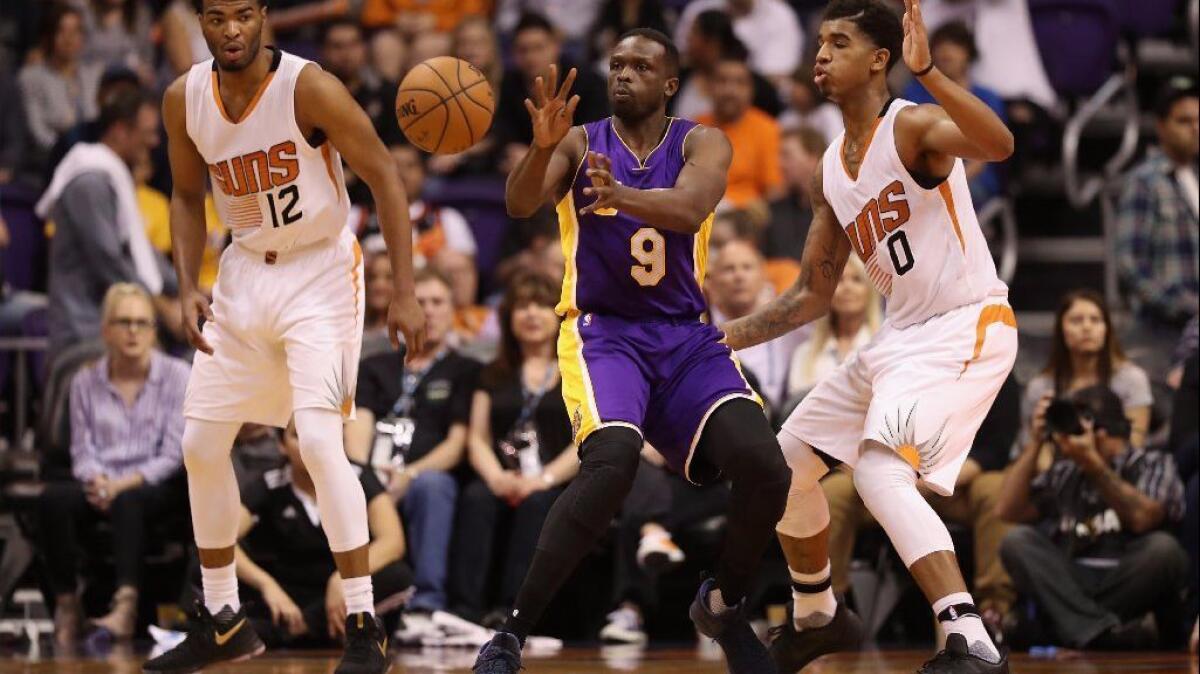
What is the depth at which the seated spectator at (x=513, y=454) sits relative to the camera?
375 inches

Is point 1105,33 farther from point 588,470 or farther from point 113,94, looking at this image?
point 588,470

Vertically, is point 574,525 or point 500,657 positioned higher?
point 574,525

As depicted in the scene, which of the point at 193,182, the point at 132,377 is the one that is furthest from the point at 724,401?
the point at 132,377

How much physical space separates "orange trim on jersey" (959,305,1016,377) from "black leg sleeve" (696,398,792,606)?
69 cm

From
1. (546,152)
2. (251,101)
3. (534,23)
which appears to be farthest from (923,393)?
(534,23)

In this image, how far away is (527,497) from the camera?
31.3 ft

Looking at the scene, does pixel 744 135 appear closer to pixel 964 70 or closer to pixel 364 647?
pixel 964 70

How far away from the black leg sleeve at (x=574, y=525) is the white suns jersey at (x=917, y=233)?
1115 mm

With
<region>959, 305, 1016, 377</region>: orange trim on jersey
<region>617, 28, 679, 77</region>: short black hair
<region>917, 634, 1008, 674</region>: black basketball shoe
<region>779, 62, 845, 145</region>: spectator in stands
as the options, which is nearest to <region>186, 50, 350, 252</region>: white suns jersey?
<region>617, 28, 679, 77</region>: short black hair

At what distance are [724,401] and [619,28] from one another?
281 inches

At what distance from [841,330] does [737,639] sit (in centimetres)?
369

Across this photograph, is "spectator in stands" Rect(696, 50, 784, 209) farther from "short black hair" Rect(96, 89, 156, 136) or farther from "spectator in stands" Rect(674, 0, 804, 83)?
→ "short black hair" Rect(96, 89, 156, 136)

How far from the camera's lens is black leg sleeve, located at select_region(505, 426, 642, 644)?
6051mm

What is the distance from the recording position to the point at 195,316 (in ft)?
22.3
